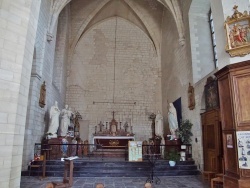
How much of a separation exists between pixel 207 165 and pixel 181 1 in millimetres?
8121

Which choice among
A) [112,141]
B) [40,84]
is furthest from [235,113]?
[112,141]

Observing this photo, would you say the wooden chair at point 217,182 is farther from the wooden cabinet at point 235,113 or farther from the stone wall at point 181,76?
the stone wall at point 181,76

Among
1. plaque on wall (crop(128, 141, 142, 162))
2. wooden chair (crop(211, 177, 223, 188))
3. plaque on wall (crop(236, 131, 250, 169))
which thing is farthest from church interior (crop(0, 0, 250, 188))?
plaque on wall (crop(128, 141, 142, 162))

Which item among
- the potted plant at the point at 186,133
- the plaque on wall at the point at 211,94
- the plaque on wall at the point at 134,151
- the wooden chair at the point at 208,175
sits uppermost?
the plaque on wall at the point at 211,94

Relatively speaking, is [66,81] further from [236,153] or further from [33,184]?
[236,153]

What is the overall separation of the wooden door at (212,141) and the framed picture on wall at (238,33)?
278cm

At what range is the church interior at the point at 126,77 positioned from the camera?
4.44 meters

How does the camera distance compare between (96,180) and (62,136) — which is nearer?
(96,180)

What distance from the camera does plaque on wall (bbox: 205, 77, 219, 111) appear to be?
721cm

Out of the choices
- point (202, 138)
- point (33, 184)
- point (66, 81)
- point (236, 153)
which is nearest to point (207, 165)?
point (202, 138)

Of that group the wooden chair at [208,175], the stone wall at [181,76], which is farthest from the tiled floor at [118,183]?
the stone wall at [181,76]

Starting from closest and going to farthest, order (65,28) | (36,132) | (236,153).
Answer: (236,153) → (36,132) → (65,28)

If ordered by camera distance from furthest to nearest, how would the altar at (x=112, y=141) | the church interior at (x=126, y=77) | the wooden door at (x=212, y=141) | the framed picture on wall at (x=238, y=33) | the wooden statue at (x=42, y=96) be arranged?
1. the altar at (x=112, y=141)
2. the wooden statue at (x=42, y=96)
3. the wooden door at (x=212, y=141)
4. the framed picture on wall at (x=238, y=33)
5. the church interior at (x=126, y=77)

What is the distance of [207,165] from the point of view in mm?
7543
